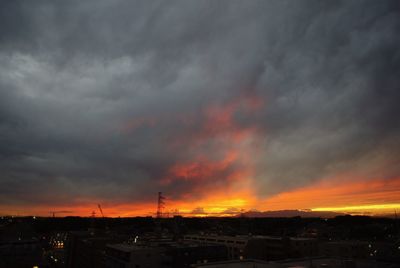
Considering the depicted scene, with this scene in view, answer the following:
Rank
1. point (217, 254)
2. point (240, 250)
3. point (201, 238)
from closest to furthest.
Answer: point (217, 254) < point (240, 250) < point (201, 238)

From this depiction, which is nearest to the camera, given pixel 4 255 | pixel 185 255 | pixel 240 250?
pixel 185 255

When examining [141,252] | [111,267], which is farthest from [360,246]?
[111,267]

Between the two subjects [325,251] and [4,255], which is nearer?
[4,255]

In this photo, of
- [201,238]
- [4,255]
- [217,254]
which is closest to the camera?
[217,254]

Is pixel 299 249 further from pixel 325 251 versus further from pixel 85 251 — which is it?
pixel 85 251

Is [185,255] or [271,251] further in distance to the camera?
[271,251]

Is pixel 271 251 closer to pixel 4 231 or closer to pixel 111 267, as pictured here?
pixel 111 267

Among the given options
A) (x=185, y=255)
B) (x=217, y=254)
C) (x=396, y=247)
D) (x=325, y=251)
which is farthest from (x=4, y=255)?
(x=396, y=247)

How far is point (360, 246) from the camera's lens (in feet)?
396

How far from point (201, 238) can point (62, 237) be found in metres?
90.2

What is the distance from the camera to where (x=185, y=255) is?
308 ft

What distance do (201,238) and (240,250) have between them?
2995cm

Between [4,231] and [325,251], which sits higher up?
[4,231]

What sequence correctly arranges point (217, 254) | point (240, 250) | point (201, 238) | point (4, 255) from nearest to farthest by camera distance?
1. point (217, 254)
2. point (4, 255)
3. point (240, 250)
4. point (201, 238)
